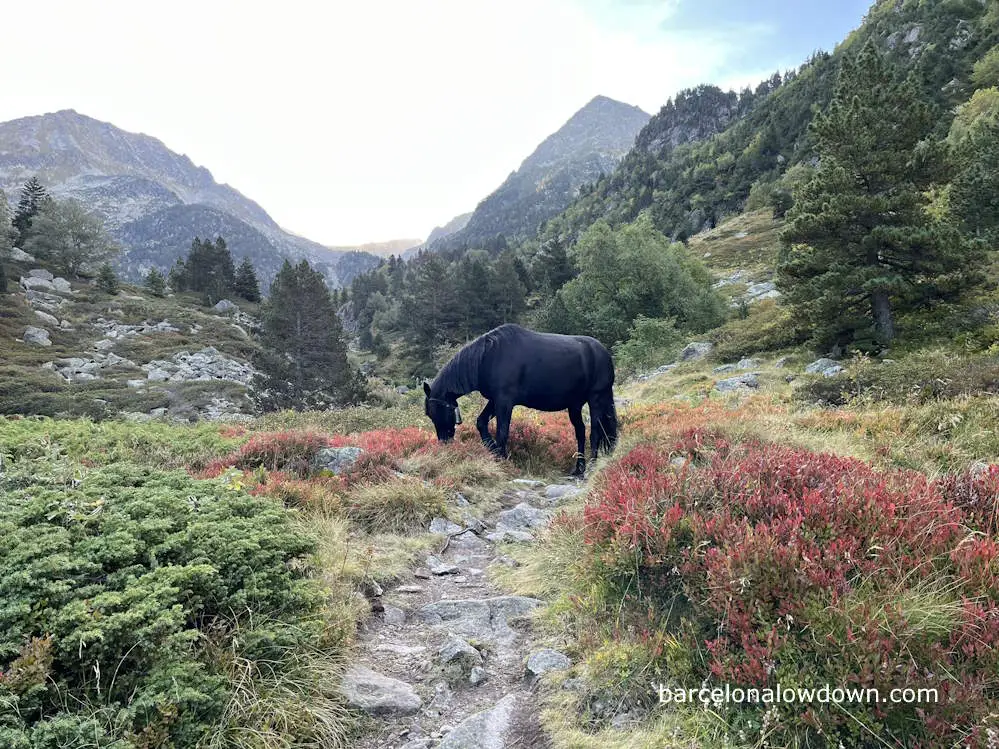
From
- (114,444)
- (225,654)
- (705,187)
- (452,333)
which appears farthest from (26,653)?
(705,187)

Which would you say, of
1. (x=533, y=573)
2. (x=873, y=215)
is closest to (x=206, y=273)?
(x=873, y=215)

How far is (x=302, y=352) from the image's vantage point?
31.9m

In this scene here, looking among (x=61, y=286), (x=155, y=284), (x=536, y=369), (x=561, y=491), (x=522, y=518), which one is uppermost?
(x=155, y=284)

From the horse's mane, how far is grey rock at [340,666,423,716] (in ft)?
21.0

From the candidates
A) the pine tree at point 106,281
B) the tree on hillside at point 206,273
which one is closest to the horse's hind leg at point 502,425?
the pine tree at point 106,281

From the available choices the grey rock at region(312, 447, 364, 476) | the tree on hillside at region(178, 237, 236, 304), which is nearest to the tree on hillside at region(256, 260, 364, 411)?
the grey rock at region(312, 447, 364, 476)

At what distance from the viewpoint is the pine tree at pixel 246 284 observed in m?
66.7

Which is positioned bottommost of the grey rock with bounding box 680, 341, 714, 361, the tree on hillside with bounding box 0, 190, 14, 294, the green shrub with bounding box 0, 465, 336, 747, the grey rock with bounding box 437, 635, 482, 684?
the grey rock with bounding box 680, 341, 714, 361

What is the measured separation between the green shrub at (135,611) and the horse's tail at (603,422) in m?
6.98

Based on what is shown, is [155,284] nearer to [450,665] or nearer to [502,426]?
[502,426]

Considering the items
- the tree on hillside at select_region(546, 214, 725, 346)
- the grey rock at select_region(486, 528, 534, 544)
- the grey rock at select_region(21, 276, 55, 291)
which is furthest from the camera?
the grey rock at select_region(21, 276, 55, 291)

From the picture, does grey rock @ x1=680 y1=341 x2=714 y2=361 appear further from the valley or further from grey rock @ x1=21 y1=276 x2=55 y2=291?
grey rock @ x1=21 y1=276 x2=55 y2=291

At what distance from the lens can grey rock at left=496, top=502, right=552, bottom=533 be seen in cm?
707

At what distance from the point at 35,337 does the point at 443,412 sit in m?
40.4
